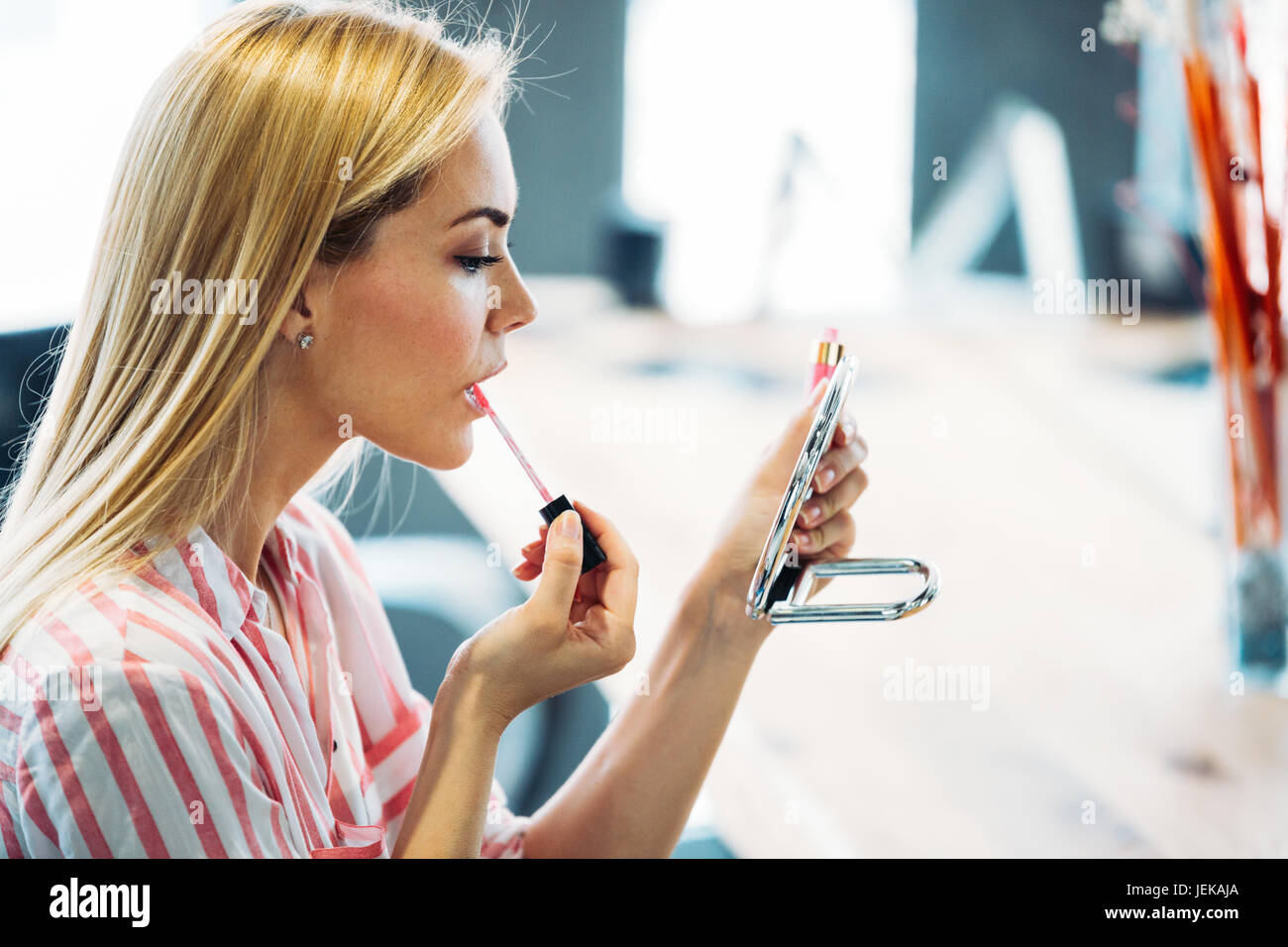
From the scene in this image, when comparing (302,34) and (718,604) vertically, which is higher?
(302,34)

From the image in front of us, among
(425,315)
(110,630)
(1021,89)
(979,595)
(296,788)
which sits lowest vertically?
(979,595)

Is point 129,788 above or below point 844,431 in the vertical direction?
below

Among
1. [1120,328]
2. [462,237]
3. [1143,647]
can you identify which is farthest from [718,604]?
[1120,328]

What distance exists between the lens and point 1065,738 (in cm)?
96

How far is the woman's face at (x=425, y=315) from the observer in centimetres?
63

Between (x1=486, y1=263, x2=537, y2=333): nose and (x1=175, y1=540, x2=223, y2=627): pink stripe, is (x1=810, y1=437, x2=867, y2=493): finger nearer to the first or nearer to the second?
(x1=486, y1=263, x2=537, y2=333): nose

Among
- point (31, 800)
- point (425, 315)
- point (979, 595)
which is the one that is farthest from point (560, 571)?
point (979, 595)

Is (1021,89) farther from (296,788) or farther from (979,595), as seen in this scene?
(296,788)

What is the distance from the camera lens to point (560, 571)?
61 centimetres

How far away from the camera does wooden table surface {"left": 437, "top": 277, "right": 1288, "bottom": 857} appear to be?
875 millimetres

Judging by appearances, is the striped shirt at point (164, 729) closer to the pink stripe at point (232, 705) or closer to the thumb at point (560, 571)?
the pink stripe at point (232, 705)

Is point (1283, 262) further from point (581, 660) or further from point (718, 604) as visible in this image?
point (581, 660)

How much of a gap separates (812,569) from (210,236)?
371 mm
